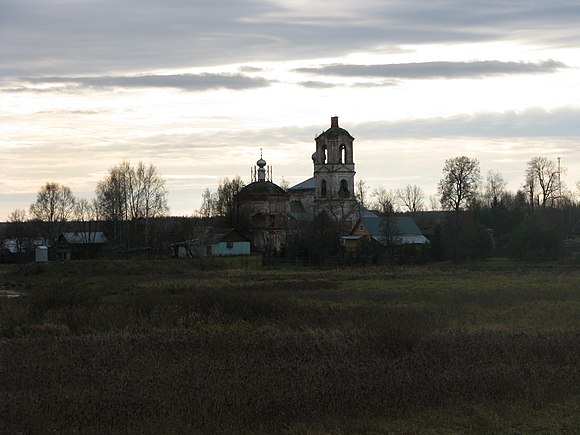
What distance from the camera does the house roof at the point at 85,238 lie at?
266ft

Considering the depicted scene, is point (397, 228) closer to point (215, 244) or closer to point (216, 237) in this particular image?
point (216, 237)

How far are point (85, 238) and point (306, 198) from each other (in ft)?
70.6

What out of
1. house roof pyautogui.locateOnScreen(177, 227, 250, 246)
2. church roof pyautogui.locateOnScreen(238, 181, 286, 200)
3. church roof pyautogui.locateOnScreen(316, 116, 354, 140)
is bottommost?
house roof pyautogui.locateOnScreen(177, 227, 250, 246)

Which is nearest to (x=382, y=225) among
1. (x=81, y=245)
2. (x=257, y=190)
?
(x=257, y=190)

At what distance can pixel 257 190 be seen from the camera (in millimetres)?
76125

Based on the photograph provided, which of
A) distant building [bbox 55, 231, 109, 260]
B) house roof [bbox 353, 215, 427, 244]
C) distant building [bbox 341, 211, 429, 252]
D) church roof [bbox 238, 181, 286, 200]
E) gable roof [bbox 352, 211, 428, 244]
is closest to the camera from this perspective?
distant building [bbox 341, 211, 429, 252]

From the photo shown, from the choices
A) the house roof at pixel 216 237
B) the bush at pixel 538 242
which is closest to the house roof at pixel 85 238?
the house roof at pixel 216 237

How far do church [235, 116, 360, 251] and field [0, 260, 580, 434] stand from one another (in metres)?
44.5

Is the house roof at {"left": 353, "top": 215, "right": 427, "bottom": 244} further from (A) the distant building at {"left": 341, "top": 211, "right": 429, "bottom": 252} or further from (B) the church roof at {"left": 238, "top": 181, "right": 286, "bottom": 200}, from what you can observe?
(B) the church roof at {"left": 238, "top": 181, "right": 286, "bottom": 200}

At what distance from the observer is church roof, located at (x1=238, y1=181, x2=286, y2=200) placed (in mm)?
75938

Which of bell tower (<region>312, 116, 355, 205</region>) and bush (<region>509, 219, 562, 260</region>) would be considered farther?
bell tower (<region>312, 116, 355, 205</region>)

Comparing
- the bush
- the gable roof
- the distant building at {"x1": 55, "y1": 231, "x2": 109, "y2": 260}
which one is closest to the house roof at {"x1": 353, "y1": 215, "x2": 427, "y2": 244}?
the gable roof

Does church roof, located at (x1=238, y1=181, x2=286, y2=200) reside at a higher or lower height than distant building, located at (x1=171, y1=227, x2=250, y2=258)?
higher

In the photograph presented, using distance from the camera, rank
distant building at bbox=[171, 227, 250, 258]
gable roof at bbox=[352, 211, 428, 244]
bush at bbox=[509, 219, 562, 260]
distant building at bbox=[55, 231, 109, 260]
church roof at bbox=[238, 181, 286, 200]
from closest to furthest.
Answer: bush at bbox=[509, 219, 562, 260]
distant building at bbox=[171, 227, 250, 258]
distant building at bbox=[55, 231, 109, 260]
gable roof at bbox=[352, 211, 428, 244]
church roof at bbox=[238, 181, 286, 200]
